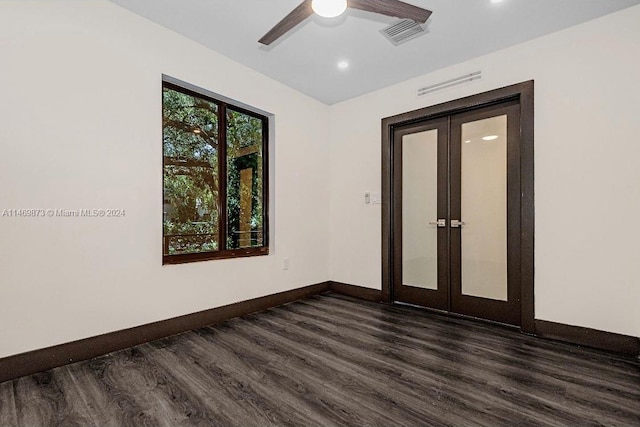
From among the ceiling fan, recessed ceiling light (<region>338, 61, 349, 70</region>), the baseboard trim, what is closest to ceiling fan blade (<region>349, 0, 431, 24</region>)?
the ceiling fan

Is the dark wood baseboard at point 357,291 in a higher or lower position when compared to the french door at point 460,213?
lower

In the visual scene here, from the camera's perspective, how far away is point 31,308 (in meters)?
2.09

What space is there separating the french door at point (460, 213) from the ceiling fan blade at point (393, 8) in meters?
1.69

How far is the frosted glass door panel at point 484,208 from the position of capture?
3135mm

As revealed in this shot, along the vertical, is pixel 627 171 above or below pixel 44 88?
below

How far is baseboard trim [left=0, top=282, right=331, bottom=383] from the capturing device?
2039 mm

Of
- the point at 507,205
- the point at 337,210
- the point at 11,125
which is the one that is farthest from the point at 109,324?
the point at 507,205

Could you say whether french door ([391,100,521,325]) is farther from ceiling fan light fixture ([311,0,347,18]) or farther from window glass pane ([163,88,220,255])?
window glass pane ([163,88,220,255])

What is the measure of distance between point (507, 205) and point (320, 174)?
238 cm

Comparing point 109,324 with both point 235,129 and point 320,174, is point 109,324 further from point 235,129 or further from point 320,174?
point 320,174

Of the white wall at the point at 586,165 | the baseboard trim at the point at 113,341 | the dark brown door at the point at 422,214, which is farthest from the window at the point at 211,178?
the white wall at the point at 586,165

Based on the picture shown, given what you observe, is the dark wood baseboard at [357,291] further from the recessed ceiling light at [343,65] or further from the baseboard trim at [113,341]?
the recessed ceiling light at [343,65]

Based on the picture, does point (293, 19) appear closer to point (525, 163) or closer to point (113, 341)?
point (525, 163)

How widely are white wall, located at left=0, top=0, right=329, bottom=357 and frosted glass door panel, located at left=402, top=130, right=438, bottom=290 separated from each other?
2206 mm
